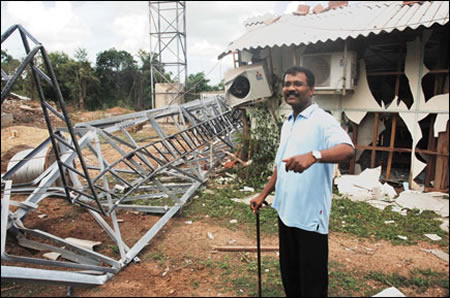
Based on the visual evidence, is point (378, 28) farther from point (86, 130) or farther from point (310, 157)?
point (86, 130)

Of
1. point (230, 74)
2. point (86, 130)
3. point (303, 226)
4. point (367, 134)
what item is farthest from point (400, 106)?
point (86, 130)

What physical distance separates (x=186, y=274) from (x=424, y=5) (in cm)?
705

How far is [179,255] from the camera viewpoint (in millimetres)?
3939

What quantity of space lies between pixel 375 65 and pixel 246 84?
336cm

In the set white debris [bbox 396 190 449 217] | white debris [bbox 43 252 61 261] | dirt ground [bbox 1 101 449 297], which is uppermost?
white debris [bbox 396 190 449 217]

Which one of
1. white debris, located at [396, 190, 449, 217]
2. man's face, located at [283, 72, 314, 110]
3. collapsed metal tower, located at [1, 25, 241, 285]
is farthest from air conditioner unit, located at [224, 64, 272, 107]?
man's face, located at [283, 72, 314, 110]

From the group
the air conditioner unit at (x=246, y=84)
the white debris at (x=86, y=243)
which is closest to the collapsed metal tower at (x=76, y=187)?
the white debris at (x=86, y=243)

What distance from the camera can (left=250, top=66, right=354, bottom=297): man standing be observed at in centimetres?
216

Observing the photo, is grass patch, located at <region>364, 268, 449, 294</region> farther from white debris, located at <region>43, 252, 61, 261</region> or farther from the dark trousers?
white debris, located at <region>43, 252, 61, 261</region>

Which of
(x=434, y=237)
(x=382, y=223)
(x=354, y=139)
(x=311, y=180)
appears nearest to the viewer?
(x=311, y=180)

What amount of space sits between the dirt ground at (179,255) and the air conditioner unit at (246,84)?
3214mm

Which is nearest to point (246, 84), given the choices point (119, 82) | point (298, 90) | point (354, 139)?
point (354, 139)

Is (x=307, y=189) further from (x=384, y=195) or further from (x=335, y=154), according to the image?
(x=384, y=195)

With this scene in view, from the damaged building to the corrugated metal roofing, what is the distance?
0.02m
